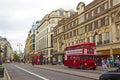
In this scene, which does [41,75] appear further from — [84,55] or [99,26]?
[99,26]

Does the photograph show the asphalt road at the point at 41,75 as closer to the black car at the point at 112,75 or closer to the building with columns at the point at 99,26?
the black car at the point at 112,75

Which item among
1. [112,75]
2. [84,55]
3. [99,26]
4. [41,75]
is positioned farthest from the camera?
[99,26]

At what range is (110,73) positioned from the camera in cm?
1408

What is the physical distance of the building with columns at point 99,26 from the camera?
54.2 m

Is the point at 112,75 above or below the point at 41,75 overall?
above

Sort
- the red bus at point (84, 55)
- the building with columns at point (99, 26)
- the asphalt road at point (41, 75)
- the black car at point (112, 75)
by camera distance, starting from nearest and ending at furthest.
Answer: the black car at point (112, 75) → the asphalt road at point (41, 75) → the red bus at point (84, 55) → the building with columns at point (99, 26)

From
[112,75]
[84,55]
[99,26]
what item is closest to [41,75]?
[84,55]

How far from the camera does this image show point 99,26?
202 ft

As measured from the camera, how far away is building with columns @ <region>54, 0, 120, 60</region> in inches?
2132

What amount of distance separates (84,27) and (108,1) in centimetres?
1535

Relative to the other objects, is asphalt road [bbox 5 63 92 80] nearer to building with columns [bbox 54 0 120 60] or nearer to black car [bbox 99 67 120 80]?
black car [bbox 99 67 120 80]

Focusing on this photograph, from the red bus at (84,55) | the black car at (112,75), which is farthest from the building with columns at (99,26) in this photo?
the black car at (112,75)

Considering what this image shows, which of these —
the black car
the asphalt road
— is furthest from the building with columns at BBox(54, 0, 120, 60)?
the black car

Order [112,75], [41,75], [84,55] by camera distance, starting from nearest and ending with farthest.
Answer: [112,75], [41,75], [84,55]
